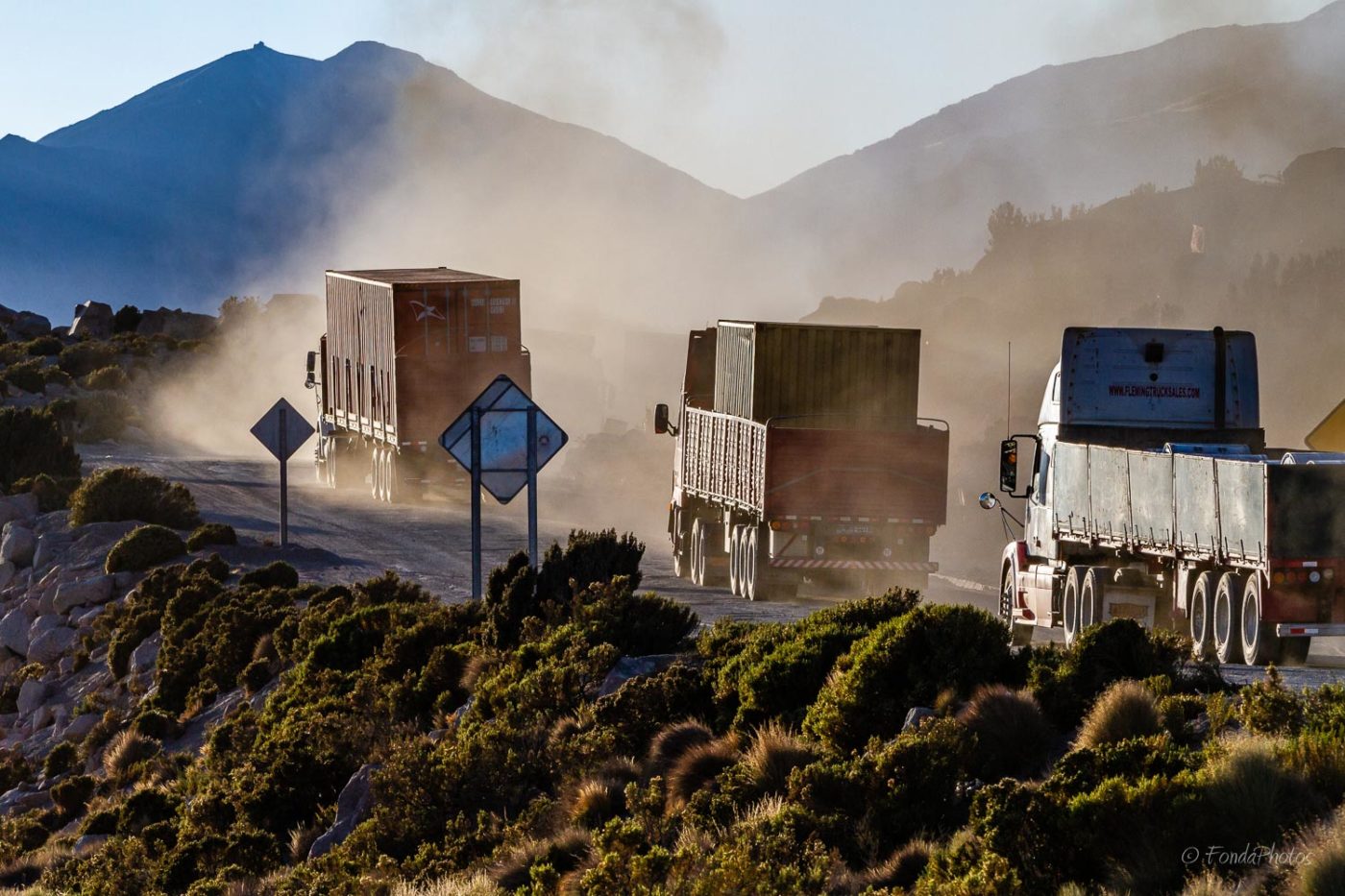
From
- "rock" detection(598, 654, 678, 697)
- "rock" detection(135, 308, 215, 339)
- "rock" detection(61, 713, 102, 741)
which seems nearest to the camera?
A: "rock" detection(598, 654, 678, 697)

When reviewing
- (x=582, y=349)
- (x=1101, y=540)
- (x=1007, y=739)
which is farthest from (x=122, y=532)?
(x=582, y=349)

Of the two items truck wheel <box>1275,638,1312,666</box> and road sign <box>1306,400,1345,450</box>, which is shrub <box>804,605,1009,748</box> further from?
road sign <box>1306,400,1345,450</box>

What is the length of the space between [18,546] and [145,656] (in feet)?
36.0

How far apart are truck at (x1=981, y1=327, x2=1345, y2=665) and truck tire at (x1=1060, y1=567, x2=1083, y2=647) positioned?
32 millimetres

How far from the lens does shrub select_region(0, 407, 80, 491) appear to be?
42531 millimetres

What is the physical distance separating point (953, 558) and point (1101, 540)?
24.6m

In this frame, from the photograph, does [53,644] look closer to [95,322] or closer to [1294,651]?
[1294,651]

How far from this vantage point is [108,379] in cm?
7388


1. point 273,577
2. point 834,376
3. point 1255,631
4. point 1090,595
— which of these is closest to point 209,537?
point 273,577

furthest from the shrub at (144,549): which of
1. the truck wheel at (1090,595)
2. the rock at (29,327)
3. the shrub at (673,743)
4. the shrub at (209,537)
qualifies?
the rock at (29,327)

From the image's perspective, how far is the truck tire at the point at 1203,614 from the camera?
56.8ft

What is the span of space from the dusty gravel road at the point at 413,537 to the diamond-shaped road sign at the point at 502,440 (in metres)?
6.55

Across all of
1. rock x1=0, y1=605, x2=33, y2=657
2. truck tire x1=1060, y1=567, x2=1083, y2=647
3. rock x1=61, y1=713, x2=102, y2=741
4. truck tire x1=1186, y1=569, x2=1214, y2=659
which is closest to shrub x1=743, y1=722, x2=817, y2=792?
truck tire x1=1186, y1=569, x2=1214, y2=659

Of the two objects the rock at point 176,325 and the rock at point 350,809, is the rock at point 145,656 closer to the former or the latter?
the rock at point 350,809
